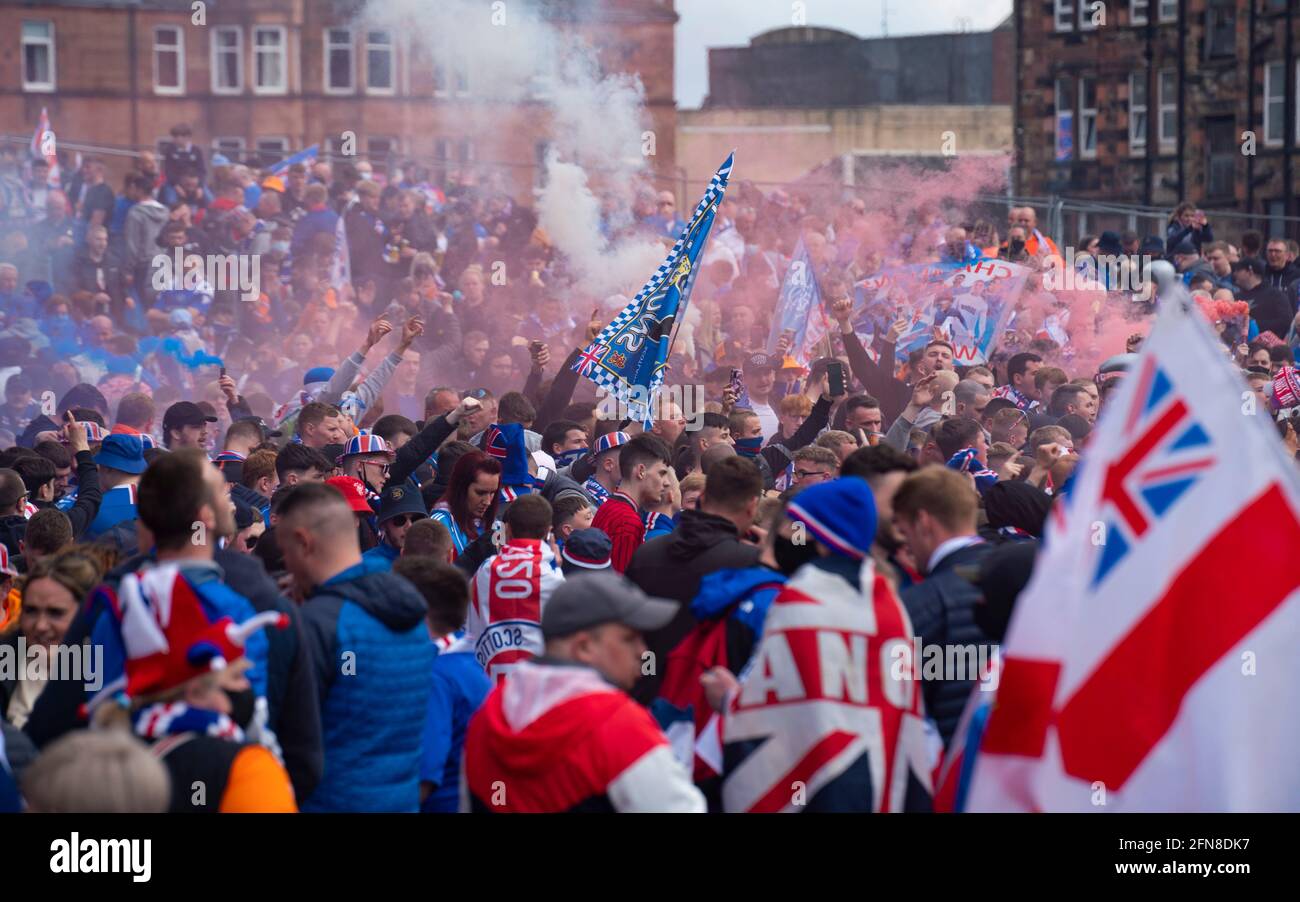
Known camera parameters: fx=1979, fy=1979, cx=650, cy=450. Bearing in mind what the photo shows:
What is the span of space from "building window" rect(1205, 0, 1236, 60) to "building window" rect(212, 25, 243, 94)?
22.1 m

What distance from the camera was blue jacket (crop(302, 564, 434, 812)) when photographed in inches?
209

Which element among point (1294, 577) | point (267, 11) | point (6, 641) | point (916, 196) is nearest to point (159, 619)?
point (6, 641)

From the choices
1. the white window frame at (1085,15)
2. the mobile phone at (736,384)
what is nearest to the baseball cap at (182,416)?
the mobile phone at (736,384)

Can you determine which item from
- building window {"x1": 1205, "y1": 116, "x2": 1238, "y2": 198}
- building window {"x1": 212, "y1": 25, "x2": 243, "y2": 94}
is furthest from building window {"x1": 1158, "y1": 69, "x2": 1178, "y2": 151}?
building window {"x1": 212, "y1": 25, "x2": 243, "y2": 94}

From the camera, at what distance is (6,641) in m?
6.25

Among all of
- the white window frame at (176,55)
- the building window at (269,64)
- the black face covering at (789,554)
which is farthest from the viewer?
the white window frame at (176,55)

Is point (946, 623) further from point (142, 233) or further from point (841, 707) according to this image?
point (142, 233)

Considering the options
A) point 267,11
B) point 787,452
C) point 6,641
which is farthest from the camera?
point 267,11

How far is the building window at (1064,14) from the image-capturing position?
1940 inches

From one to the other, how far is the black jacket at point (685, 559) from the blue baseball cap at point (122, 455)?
3.03 m

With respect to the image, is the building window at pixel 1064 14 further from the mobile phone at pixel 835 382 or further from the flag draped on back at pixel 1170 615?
the flag draped on back at pixel 1170 615
